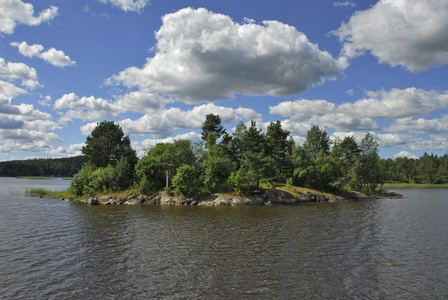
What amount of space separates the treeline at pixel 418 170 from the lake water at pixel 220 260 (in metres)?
134

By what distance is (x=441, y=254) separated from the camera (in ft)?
63.0

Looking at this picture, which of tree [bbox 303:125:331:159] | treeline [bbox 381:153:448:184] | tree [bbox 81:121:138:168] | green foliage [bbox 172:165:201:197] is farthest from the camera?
treeline [bbox 381:153:448:184]

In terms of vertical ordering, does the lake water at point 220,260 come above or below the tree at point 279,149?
below

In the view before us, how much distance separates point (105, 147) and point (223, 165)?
97.2 feet

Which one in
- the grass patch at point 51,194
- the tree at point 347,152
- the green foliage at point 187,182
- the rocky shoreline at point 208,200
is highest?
the tree at point 347,152

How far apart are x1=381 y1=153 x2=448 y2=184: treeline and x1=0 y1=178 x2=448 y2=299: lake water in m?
134

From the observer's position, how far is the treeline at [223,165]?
174 feet

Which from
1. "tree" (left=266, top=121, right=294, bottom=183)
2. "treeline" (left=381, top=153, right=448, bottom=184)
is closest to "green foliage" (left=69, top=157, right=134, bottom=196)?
"tree" (left=266, top=121, right=294, bottom=183)

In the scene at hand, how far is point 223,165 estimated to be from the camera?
5431cm

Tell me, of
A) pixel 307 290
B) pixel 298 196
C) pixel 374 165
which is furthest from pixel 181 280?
pixel 374 165

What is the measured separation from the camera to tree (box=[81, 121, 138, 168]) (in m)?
62.4

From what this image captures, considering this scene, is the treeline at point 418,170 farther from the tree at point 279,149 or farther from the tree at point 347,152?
the tree at point 279,149

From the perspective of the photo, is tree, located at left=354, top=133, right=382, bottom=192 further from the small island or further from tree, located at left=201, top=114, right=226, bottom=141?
tree, located at left=201, top=114, right=226, bottom=141

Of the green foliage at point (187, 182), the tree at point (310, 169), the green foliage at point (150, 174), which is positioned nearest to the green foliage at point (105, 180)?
the green foliage at point (150, 174)
